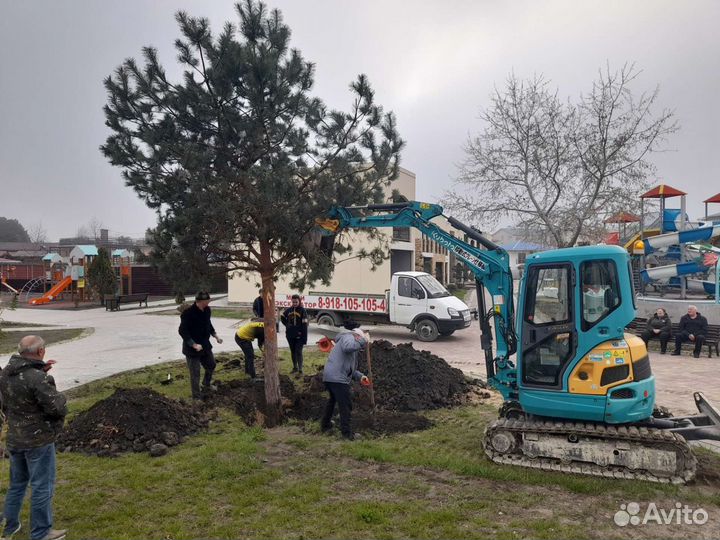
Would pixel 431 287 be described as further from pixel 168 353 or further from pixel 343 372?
pixel 343 372

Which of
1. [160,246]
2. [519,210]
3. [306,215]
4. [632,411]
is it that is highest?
[519,210]

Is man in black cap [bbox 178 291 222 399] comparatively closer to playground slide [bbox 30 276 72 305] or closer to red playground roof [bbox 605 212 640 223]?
red playground roof [bbox 605 212 640 223]

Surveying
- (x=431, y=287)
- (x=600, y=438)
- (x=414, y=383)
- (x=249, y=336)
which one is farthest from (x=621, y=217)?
(x=249, y=336)

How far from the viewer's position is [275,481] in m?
5.14

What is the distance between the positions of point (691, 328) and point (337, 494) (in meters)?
11.5

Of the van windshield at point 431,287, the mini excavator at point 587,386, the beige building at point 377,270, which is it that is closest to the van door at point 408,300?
the van windshield at point 431,287

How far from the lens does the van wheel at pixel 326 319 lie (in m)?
17.3

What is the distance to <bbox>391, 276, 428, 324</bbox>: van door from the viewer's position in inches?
614

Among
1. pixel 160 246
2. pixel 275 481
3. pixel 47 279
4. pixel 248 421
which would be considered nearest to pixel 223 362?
Answer: pixel 248 421

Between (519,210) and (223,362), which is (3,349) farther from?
(519,210)

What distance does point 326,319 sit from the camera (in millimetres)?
17438

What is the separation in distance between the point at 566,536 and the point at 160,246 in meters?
5.22

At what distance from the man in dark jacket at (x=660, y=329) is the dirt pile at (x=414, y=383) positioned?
261 inches

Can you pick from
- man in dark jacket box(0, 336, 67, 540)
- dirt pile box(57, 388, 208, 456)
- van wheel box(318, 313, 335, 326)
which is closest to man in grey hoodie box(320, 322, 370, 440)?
dirt pile box(57, 388, 208, 456)
